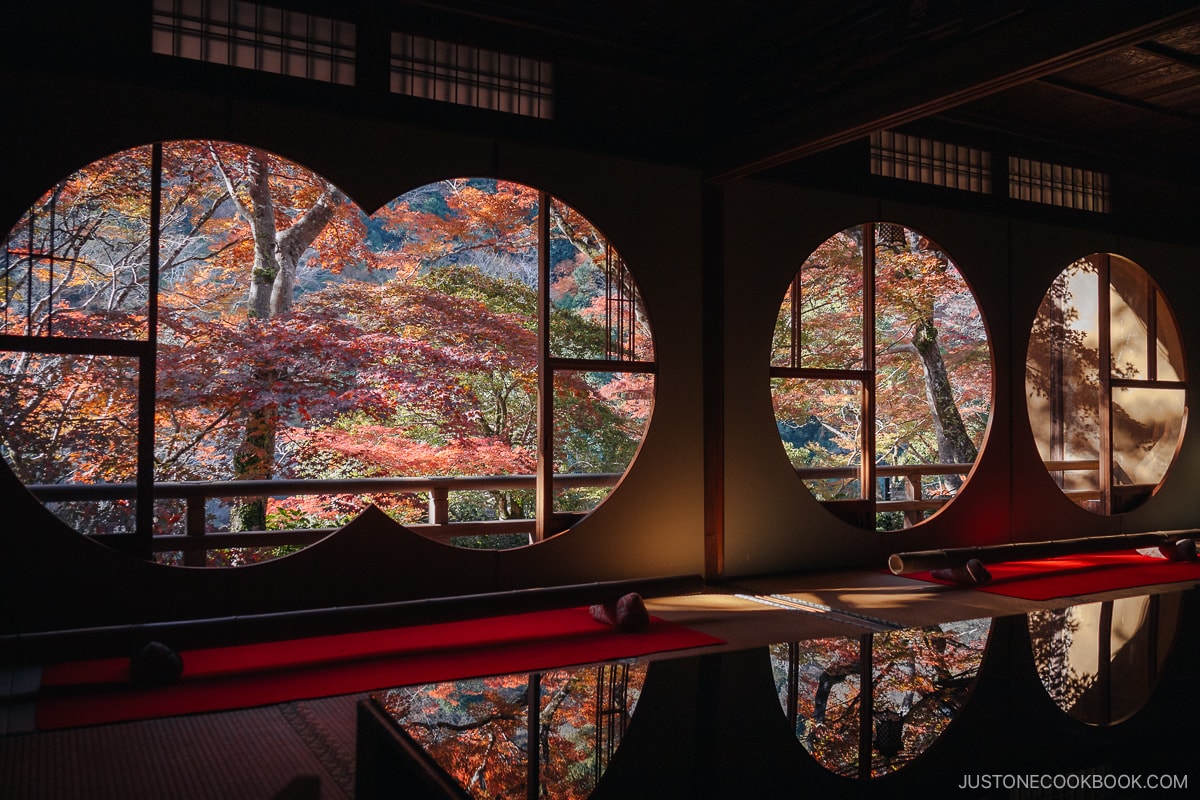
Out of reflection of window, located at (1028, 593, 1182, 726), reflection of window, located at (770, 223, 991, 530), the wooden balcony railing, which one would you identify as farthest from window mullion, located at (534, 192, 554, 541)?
reflection of window, located at (770, 223, 991, 530)

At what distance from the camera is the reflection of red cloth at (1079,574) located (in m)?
5.19

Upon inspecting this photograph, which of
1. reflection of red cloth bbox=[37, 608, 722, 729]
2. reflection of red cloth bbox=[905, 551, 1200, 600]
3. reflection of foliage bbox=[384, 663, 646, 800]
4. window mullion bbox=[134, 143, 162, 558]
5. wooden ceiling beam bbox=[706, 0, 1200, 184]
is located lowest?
reflection of red cloth bbox=[37, 608, 722, 729]

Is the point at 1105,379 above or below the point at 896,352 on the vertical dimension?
below

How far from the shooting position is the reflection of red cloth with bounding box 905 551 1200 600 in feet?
17.0

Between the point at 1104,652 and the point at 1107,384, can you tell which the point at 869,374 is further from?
the point at 1104,652

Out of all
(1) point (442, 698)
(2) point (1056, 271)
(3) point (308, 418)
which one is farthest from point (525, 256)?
(1) point (442, 698)

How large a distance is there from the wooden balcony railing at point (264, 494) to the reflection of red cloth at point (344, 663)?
131cm

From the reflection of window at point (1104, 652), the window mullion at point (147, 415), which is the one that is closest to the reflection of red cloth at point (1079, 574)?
the reflection of window at point (1104, 652)

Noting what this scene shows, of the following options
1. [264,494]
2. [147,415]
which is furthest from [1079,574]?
[147,415]

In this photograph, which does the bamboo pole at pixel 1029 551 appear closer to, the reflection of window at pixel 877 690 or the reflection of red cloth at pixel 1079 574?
the reflection of red cloth at pixel 1079 574

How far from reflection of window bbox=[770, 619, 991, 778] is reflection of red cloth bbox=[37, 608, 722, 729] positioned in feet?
7.17

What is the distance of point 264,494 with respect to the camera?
5488 millimetres

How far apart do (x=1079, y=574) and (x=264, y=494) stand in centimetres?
526

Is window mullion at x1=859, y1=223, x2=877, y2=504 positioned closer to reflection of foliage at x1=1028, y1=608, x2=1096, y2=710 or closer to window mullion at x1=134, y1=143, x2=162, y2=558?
window mullion at x1=134, y1=143, x2=162, y2=558
